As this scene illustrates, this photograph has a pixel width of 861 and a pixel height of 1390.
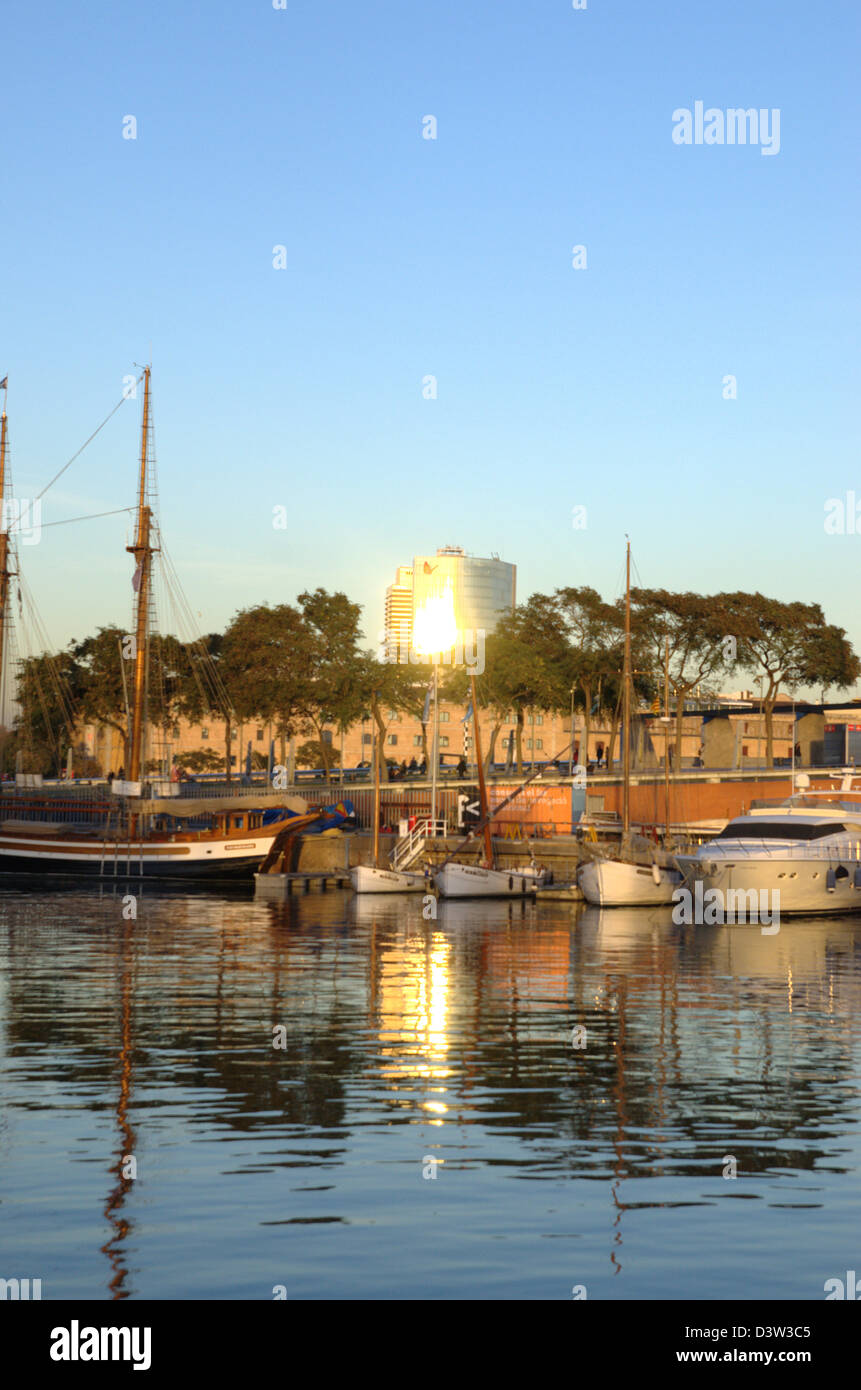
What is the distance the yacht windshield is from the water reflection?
78.3 feet

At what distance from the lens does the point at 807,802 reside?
305 feet

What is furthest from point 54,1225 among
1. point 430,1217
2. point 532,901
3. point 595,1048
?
point 532,901

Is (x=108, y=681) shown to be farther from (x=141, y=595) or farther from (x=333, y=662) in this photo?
(x=141, y=595)

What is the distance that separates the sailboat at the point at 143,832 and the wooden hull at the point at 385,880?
563cm

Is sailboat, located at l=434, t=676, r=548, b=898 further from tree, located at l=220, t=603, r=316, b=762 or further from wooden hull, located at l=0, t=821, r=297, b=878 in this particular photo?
tree, located at l=220, t=603, r=316, b=762

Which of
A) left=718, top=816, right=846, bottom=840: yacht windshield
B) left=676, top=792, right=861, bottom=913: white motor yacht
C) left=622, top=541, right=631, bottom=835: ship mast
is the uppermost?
left=622, top=541, right=631, bottom=835: ship mast

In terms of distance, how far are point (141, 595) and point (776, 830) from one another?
37.7 meters

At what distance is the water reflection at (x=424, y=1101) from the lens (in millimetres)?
14695

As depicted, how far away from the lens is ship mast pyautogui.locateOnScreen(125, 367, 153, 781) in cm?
8312

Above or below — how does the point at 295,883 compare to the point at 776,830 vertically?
below

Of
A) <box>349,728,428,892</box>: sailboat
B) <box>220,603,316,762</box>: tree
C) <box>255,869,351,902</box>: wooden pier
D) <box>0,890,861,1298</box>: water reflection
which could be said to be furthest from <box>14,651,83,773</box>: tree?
<box>0,890,861,1298</box>: water reflection

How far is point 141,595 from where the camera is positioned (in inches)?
3378

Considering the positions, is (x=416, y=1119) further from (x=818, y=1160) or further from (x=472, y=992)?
(x=472, y=992)

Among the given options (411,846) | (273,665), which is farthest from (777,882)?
(273,665)
